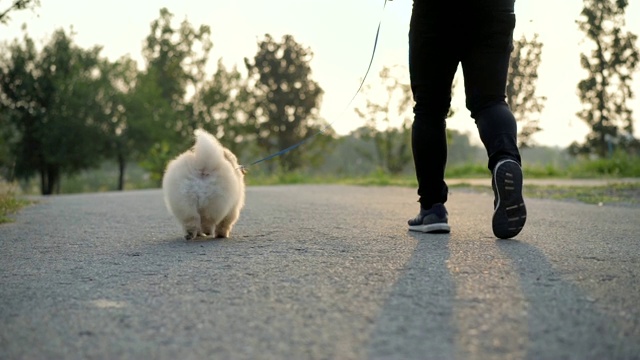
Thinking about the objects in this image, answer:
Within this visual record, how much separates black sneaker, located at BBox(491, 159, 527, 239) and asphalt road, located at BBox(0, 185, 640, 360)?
0.13 metres

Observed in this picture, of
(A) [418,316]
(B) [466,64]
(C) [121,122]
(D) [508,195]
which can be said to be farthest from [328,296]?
(C) [121,122]

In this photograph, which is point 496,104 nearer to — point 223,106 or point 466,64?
point 466,64

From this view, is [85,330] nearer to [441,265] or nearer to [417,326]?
[417,326]

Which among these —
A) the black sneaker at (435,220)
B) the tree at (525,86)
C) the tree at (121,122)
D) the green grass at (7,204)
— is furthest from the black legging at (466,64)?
the tree at (121,122)

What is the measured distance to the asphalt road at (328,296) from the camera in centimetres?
188

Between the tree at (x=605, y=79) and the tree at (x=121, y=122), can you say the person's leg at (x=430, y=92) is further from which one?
the tree at (x=121, y=122)

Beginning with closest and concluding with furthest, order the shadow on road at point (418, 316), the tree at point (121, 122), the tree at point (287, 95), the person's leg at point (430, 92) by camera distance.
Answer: the shadow on road at point (418, 316) < the person's leg at point (430, 92) < the tree at point (287, 95) < the tree at point (121, 122)

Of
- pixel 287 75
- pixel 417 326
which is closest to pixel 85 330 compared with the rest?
pixel 417 326

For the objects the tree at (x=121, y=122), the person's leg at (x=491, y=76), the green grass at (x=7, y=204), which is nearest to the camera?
the person's leg at (x=491, y=76)

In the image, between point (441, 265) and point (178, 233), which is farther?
point (178, 233)

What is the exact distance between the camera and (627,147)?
29.1 metres

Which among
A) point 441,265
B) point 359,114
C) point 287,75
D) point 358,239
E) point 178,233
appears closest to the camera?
point 441,265

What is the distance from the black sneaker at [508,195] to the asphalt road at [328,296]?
13cm

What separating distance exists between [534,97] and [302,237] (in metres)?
19.3
